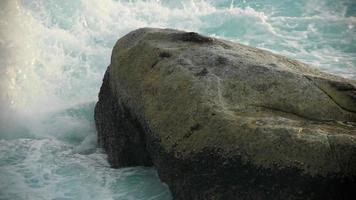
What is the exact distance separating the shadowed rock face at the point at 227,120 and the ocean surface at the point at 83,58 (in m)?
0.79

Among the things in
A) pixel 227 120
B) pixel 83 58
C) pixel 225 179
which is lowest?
pixel 83 58

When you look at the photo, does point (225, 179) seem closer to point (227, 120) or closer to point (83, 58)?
point (227, 120)

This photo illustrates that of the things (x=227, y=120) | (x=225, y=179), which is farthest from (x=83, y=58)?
(x=225, y=179)

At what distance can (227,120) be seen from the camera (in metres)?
5.36

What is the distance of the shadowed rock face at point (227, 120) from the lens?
4711 mm

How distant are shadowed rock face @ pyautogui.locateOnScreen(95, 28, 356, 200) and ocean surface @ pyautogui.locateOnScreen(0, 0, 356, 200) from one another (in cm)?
79

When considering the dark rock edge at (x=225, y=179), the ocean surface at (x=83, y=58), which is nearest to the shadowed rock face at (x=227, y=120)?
the dark rock edge at (x=225, y=179)

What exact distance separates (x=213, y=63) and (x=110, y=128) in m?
2.20

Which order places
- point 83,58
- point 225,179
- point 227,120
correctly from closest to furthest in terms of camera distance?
point 225,179 < point 227,120 < point 83,58

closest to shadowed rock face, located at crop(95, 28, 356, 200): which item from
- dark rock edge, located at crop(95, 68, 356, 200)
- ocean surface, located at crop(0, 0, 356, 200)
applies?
dark rock edge, located at crop(95, 68, 356, 200)

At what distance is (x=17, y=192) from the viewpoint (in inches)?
263

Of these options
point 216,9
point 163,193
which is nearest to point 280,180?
point 163,193

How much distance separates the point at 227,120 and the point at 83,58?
332 inches

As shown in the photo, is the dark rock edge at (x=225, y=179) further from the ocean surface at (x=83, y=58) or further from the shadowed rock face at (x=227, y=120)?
the ocean surface at (x=83, y=58)
